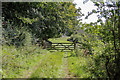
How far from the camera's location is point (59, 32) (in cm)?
1317

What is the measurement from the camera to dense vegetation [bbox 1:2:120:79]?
3.28 metres

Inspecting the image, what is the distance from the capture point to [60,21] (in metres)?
12.1

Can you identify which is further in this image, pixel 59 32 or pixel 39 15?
pixel 59 32

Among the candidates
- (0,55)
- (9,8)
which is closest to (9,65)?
(0,55)

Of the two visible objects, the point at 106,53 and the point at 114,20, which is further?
the point at 106,53

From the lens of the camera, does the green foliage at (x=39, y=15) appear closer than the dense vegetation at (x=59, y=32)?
No

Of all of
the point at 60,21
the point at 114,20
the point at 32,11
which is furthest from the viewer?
the point at 60,21

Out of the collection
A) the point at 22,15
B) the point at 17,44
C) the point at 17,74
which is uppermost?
the point at 22,15

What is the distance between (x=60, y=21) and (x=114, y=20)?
9.19 m

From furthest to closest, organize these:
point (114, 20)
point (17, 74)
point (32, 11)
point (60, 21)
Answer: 1. point (60, 21)
2. point (32, 11)
3. point (17, 74)
4. point (114, 20)

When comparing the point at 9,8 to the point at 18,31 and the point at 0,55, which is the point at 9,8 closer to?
the point at 18,31

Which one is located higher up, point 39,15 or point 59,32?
point 39,15

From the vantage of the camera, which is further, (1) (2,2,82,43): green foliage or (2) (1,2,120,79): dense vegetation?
(1) (2,2,82,43): green foliage

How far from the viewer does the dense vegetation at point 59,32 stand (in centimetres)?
328
